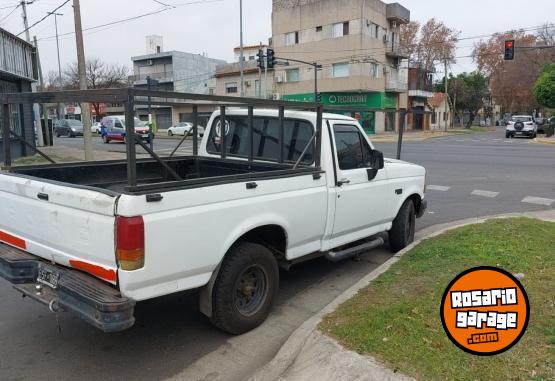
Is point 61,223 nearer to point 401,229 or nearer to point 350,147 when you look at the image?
point 350,147

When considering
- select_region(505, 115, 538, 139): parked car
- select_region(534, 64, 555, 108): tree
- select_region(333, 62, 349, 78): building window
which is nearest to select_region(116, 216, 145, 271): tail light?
select_region(505, 115, 538, 139): parked car

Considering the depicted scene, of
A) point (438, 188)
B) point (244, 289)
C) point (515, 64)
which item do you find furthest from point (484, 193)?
point (515, 64)

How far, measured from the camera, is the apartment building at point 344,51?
46.0 meters

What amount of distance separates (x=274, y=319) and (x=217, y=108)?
2.75 meters

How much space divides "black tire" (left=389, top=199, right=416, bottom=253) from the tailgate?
4.15 m

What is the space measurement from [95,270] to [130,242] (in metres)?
0.46

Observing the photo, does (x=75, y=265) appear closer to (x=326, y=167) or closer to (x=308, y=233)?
(x=308, y=233)

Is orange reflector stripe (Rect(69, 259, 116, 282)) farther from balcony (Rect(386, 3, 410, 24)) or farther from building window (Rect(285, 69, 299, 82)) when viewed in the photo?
balcony (Rect(386, 3, 410, 24))

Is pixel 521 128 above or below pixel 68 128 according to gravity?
below

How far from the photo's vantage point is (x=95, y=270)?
3486 millimetres

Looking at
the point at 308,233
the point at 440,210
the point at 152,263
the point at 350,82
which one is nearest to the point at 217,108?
the point at 308,233

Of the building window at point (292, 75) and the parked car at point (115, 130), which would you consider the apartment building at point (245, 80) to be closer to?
the building window at point (292, 75)

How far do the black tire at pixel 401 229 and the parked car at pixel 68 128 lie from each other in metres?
42.0

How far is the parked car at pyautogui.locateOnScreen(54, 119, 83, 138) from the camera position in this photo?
44.2 m
